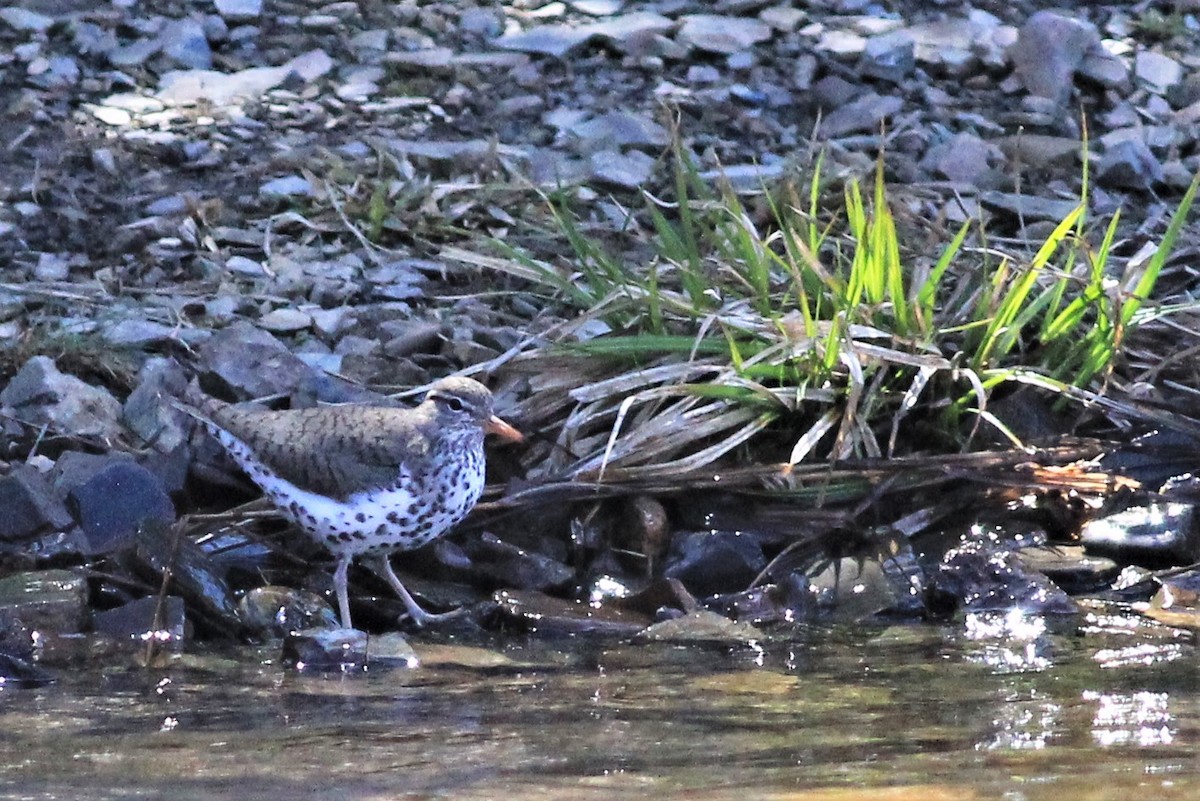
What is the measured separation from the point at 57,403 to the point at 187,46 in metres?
3.73

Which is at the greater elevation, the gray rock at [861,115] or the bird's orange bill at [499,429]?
the bird's orange bill at [499,429]

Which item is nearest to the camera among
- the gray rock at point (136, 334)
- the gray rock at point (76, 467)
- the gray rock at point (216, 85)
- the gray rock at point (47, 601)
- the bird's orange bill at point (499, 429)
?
the gray rock at point (47, 601)

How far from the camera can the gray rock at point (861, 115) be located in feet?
30.4

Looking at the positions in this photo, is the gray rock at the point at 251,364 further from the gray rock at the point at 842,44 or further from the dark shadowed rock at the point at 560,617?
the gray rock at the point at 842,44

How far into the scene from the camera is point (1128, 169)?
8625 mm

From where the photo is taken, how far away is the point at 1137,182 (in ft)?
28.4

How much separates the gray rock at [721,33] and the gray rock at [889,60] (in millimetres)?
605

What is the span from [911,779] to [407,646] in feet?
6.55

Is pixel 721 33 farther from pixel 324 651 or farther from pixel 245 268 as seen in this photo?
pixel 324 651

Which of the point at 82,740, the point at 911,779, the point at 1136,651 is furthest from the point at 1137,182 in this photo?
the point at 82,740

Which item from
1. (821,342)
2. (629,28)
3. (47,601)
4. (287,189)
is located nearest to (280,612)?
(47,601)

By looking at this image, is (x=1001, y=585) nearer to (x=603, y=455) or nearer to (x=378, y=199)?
(x=603, y=455)

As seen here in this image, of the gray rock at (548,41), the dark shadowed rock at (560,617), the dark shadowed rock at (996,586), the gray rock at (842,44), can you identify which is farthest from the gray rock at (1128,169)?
the dark shadowed rock at (560,617)

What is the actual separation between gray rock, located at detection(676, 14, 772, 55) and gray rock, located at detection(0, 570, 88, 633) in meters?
5.45
